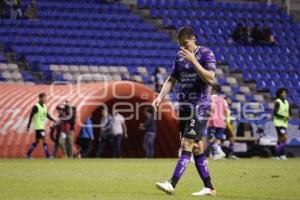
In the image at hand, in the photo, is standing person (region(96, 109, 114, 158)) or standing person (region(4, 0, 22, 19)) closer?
standing person (region(96, 109, 114, 158))

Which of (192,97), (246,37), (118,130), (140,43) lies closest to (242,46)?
(246,37)

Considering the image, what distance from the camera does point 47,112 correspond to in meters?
27.1

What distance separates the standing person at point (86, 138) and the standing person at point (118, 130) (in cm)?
85

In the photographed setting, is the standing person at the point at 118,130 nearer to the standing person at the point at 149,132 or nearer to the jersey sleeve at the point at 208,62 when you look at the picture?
the standing person at the point at 149,132

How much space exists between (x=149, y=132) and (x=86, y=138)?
232cm

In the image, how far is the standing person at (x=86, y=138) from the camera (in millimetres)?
29828

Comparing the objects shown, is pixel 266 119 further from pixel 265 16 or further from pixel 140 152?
pixel 265 16

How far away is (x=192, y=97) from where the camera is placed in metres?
12.2

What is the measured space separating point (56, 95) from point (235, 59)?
1364 centimetres

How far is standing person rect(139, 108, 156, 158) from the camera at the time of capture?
97.0 feet

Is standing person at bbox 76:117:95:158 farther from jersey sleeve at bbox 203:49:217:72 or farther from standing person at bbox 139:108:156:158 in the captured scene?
jersey sleeve at bbox 203:49:217:72

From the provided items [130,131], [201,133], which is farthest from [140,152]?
[201,133]

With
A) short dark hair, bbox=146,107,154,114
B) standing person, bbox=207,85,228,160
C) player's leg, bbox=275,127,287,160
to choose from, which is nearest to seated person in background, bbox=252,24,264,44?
short dark hair, bbox=146,107,154,114

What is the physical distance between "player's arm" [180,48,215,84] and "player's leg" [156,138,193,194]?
36.3 inches
